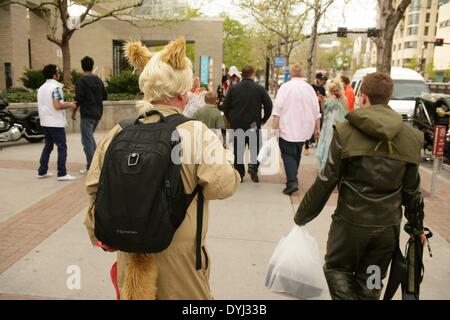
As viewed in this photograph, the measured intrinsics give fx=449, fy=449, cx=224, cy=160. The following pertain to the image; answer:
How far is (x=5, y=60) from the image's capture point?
2050 cm

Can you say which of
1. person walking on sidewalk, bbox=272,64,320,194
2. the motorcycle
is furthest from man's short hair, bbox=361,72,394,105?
the motorcycle

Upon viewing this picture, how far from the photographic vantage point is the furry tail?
2.09 m

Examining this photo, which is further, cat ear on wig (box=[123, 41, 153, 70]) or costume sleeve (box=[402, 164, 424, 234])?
costume sleeve (box=[402, 164, 424, 234])

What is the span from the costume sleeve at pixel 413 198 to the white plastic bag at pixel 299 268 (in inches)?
25.2

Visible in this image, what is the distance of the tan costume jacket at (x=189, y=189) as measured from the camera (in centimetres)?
204

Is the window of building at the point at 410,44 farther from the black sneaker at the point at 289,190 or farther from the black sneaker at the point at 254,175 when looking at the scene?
the black sneaker at the point at 289,190

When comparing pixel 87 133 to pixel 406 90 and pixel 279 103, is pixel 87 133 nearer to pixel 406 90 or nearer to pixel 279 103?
pixel 279 103

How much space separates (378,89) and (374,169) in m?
0.51

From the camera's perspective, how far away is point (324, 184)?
9.13ft

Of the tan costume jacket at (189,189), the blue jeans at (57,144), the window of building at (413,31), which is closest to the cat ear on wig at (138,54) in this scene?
the tan costume jacket at (189,189)

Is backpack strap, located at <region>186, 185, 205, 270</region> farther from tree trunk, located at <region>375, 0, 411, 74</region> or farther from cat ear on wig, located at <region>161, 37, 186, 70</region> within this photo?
tree trunk, located at <region>375, 0, 411, 74</region>

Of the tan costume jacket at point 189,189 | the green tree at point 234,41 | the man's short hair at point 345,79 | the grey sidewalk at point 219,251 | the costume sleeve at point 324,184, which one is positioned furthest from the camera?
the green tree at point 234,41
